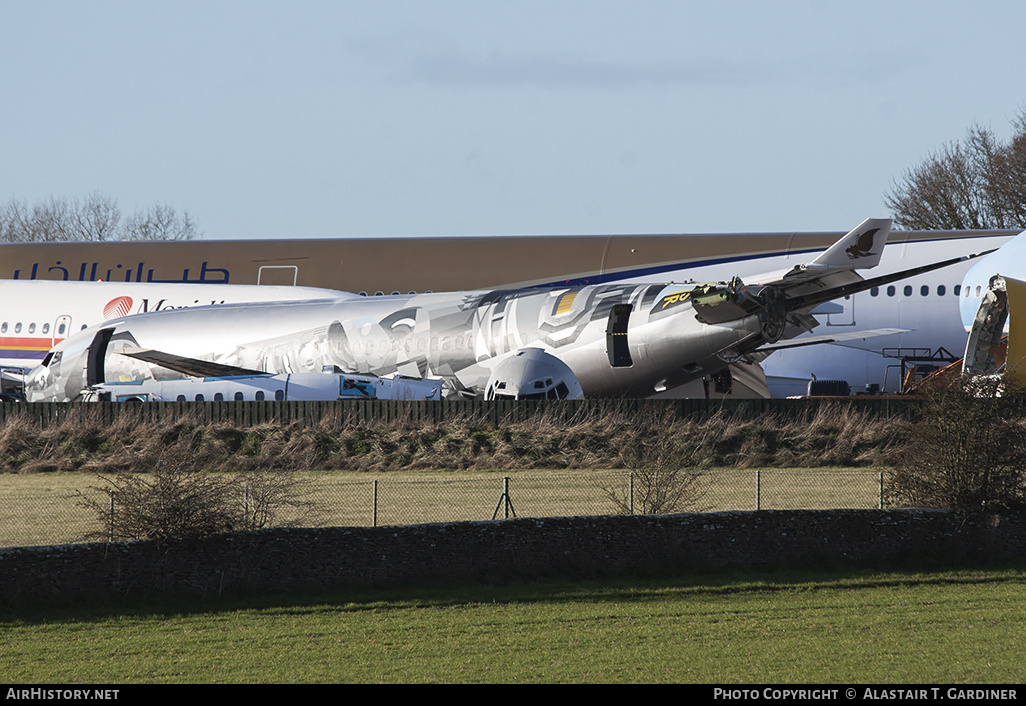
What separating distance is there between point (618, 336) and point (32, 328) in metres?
24.3

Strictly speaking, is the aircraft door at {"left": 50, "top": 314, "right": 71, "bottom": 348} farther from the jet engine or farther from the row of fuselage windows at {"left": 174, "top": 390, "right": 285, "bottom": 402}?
the jet engine

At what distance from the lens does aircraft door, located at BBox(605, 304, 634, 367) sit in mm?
28733

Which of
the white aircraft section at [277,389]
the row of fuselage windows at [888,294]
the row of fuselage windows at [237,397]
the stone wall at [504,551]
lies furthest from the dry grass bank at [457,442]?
the stone wall at [504,551]

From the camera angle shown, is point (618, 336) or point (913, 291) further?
point (913, 291)

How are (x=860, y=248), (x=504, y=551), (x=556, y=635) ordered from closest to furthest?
(x=556, y=635), (x=504, y=551), (x=860, y=248)

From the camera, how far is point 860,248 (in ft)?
80.4

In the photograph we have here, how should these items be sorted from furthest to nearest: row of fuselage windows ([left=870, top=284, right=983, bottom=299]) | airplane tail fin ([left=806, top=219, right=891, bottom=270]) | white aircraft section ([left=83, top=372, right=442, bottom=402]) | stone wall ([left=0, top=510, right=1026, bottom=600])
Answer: row of fuselage windows ([left=870, top=284, right=983, bottom=299]) → white aircraft section ([left=83, top=372, right=442, bottom=402]) → airplane tail fin ([left=806, top=219, right=891, bottom=270]) → stone wall ([left=0, top=510, right=1026, bottom=600])

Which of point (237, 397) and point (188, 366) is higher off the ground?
point (188, 366)

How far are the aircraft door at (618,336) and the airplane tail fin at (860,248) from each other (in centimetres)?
531

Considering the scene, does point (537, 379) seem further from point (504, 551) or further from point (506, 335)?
point (504, 551)

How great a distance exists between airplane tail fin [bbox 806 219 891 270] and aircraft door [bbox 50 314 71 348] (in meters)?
28.3

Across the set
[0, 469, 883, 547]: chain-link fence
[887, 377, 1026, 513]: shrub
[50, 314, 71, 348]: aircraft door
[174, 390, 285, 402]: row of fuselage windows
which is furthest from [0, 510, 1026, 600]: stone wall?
[50, 314, 71, 348]: aircraft door

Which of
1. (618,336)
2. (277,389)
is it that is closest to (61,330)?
(277,389)

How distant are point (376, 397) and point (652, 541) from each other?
48.4 ft
